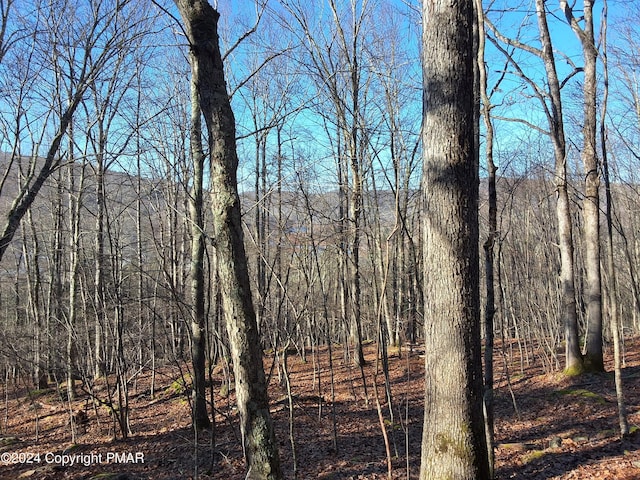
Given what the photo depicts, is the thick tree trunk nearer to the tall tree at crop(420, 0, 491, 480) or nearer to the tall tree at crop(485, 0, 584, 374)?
the tall tree at crop(485, 0, 584, 374)

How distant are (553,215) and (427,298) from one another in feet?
68.2

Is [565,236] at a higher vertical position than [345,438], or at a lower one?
higher

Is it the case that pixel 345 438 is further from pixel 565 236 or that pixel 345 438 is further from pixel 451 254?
pixel 565 236

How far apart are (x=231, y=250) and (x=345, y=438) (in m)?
3.83

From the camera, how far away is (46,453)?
19.8 feet

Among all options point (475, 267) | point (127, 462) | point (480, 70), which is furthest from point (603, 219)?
point (127, 462)

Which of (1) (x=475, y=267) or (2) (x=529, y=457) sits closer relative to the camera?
(1) (x=475, y=267)

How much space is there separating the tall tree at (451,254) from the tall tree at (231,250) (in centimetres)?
129

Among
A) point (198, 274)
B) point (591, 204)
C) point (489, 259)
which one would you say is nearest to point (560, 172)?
point (591, 204)

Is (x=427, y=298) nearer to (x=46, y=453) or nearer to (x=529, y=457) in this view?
(x=529, y=457)

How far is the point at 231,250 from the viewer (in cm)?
349

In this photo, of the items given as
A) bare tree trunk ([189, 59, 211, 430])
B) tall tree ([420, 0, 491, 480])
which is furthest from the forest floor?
tall tree ([420, 0, 491, 480])

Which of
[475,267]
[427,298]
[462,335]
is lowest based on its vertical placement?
[462,335]

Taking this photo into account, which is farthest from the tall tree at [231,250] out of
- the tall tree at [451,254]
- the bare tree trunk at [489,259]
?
the bare tree trunk at [489,259]
